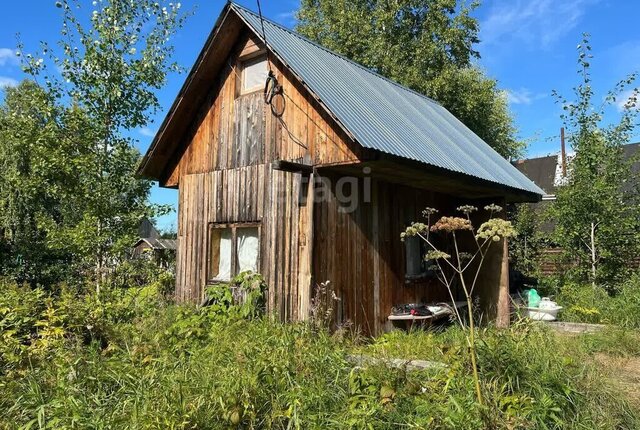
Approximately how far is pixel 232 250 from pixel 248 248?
14.5 inches

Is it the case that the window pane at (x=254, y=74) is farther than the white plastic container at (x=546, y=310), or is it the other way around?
the white plastic container at (x=546, y=310)

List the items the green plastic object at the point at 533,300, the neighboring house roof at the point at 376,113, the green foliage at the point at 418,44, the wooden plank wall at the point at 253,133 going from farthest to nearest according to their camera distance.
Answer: the green foliage at the point at 418,44
the green plastic object at the point at 533,300
the wooden plank wall at the point at 253,133
the neighboring house roof at the point at 376,113

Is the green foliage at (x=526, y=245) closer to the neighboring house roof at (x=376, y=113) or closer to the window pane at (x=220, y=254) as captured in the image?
the neighboring house roof at (x=376, y=113)

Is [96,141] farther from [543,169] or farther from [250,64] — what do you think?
[543,169]

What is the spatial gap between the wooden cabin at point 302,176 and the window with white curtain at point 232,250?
1.0 inches

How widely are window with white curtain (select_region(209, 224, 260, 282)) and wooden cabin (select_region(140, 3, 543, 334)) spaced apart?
0.03 meters

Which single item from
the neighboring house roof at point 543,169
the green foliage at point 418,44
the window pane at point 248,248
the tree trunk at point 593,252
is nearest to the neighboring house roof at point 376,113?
the tree trunk at point 593,252

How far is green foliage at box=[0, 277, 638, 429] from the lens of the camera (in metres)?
3.63

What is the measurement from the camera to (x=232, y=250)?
8383 millimetres

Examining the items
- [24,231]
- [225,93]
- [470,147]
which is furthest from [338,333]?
[24,231]

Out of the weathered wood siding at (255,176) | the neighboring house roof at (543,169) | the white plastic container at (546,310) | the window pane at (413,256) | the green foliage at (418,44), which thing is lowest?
the white plastic container at (546,310)

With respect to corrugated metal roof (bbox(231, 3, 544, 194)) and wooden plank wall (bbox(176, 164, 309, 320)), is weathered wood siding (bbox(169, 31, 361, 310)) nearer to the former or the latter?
wooden plank wall (bbox(176, 164, 309, 320))

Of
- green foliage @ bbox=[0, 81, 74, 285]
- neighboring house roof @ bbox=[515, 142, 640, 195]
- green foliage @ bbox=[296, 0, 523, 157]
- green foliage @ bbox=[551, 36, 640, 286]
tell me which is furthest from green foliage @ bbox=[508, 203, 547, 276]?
neighboring house roof @ bbox=[515, 142, 640, 195]

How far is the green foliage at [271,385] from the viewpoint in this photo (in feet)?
11.9
